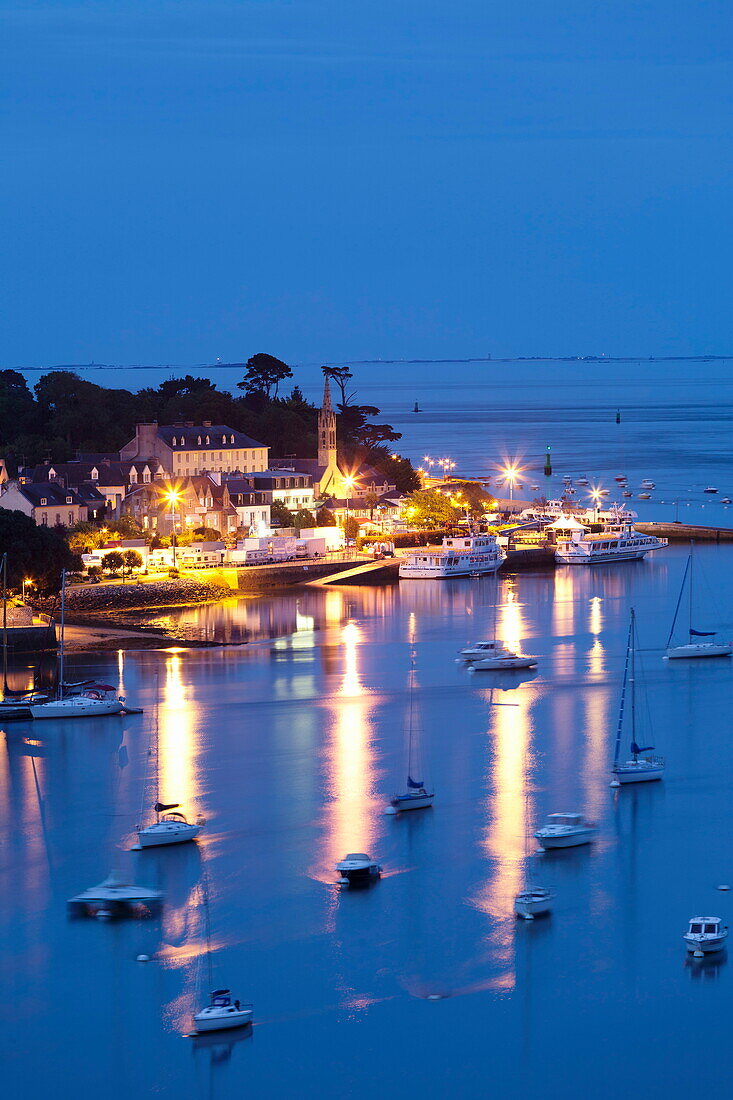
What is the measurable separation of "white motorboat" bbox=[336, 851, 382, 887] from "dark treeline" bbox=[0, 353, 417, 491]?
24001mm

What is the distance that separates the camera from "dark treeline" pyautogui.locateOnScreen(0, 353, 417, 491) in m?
37.0

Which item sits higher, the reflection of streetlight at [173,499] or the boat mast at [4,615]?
the reflection of streetlight at [173,499]

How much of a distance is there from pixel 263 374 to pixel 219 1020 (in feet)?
126

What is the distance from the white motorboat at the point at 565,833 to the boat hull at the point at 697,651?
7.64m

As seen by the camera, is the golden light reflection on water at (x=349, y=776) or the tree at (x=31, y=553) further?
the tree at (x=31, y=553)

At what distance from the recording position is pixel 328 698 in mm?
17422

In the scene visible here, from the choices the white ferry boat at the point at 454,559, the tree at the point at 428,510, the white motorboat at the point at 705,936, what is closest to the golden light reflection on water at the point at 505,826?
the white motorboat at the point at 705,936


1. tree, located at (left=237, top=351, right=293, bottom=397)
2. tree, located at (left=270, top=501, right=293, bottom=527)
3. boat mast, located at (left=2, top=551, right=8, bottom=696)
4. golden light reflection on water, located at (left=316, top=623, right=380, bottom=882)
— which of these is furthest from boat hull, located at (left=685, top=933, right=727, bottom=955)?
tree, located at (left=237, top=351, right=293, bottom=397)

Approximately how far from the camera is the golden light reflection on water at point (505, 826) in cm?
1048

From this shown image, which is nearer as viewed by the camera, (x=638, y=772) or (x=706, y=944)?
(x=706, y=944)

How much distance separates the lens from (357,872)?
1145 cm

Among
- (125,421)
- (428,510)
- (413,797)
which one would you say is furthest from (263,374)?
(413,797)

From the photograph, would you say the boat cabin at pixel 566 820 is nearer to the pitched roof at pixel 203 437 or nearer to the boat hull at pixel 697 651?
the boat hull at pixel 697 651

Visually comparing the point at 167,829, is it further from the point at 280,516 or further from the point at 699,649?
the point at 280,516
